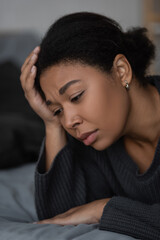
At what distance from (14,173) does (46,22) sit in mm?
1848

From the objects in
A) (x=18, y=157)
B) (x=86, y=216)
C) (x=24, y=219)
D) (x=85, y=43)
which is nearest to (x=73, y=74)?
(x=85, y=43)

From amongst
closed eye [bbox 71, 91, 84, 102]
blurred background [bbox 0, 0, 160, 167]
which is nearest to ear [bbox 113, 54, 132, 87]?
closed eye [bbox 71, 91, 84, 102]

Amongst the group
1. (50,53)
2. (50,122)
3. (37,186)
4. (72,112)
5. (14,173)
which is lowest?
(14,173)

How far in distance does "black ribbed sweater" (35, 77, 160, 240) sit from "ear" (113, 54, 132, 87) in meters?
0.19

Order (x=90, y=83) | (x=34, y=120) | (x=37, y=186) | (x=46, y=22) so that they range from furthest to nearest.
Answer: (x=46, y=22) → (x=34, y=120) → (x=37, y=186) → (x=90, y=83)

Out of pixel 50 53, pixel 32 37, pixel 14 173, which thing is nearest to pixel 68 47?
pixel 50 53

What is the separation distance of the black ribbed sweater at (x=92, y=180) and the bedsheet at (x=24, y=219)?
0.30 feet

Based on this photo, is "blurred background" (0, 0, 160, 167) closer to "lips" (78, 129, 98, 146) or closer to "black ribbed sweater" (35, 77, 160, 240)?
"black ribbed sweater" (35, 77, 160, 240)

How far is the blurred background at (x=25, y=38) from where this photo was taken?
1.97 metres

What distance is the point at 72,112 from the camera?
1.15 meters

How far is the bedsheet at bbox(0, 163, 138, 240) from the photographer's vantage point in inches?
37.8

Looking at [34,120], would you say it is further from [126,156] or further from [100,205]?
[100,205]

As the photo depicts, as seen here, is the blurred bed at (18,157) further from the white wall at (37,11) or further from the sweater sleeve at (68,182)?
the white wall at (37,11)

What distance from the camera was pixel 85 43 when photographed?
3.80 feet
